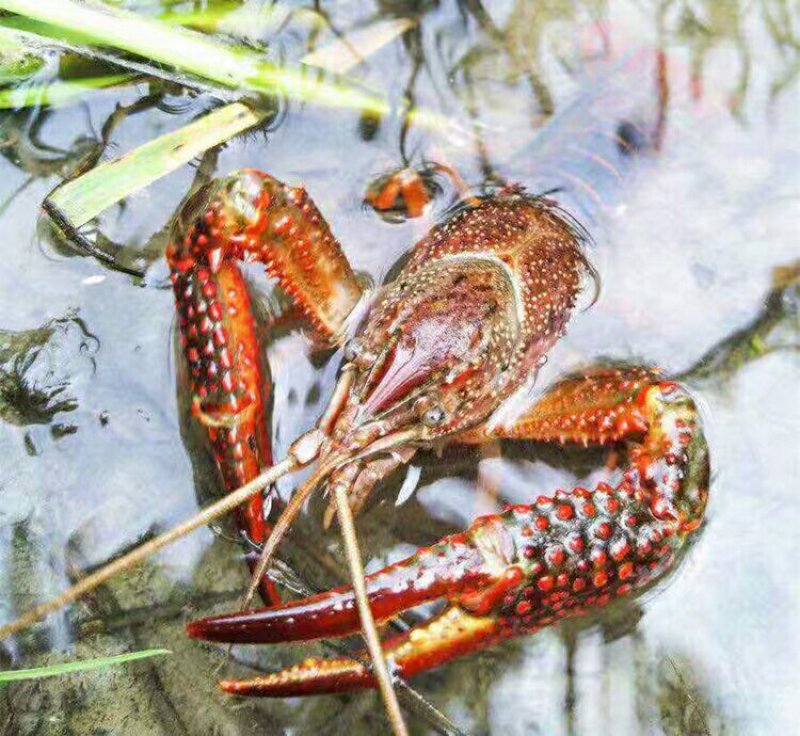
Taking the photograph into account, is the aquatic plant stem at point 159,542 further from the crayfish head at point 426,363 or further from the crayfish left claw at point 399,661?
the crayfish left claw at point 399,661

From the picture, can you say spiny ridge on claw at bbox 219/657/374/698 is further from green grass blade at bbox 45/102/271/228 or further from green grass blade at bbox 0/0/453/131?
green grass blade at bbox 0/0/453/131

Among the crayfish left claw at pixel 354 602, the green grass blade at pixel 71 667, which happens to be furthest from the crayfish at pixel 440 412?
the green grass blade at pixel 71 667

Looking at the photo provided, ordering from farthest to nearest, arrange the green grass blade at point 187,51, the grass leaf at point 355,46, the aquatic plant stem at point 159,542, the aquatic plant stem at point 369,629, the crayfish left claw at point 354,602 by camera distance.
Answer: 1. the grass leaf at point 355,46
2. the green grass blade at point 187,51
3. the crayfish left claw at point 354,602
4. the aquatic plant stem at point 159,542
5. the aquatic plant stem at point 369,629

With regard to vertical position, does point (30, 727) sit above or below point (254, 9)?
below

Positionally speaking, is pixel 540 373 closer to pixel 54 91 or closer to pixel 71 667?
pixel 71 667

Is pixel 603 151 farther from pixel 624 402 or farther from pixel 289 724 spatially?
pixel 289 724

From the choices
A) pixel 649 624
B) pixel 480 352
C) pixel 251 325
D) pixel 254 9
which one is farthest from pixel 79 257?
pixel 649 624

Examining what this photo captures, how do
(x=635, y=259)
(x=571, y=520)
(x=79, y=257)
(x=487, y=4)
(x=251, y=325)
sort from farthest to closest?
(x=487, y=4), (x=635, y=259), (x=79, y=257), (x=251, y=325), (x=571, y=520)
